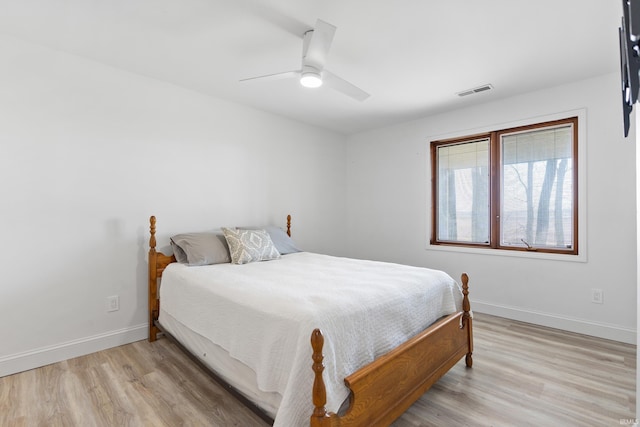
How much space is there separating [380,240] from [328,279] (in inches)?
99.2

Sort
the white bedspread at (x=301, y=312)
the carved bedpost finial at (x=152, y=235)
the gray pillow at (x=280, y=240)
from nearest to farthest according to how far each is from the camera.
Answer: the white bedspread at (x=301, y=312) → the carved bedpost finial at (x=152, y=235) → the gray pillow at (x=280, y=240)

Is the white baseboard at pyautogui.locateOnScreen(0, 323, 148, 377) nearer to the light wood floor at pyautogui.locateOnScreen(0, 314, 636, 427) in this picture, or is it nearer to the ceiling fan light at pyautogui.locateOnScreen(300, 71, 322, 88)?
the light wood floor at pyautogui.locateOnScreen(0, 314, 636, 427)

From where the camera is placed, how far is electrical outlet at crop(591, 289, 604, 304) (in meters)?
2.90

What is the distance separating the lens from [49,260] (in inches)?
95.3

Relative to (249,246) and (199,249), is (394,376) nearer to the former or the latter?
(249,246)

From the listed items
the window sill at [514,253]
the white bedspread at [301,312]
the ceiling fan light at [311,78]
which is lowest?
the white bedspread at [301,312]

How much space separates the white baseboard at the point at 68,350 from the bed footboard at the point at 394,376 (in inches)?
90.2

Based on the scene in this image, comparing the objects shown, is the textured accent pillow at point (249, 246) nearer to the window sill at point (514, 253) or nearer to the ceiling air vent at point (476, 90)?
the window sill at point (514, 253)

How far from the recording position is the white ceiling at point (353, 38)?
6.37ft

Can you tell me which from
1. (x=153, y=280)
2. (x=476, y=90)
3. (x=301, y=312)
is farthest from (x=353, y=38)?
(x=153, y=280)

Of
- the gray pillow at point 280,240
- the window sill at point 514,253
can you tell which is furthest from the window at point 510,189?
the gray pillow at point 280,240

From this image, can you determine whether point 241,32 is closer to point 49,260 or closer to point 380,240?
point 49,260

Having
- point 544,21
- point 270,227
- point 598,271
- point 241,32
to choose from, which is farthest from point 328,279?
point 598,271

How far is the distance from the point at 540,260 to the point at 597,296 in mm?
531
